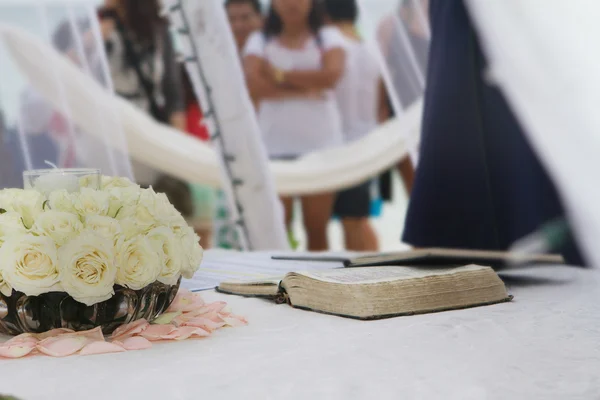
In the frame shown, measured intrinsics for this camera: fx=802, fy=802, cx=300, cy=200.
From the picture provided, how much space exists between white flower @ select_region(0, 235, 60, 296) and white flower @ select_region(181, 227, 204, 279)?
121 millimetres

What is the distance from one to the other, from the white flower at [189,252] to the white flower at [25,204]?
0.14 meters

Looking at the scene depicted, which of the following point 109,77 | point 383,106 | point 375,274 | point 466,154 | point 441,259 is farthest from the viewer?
point 383,106

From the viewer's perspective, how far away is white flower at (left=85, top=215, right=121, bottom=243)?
0.71 metres

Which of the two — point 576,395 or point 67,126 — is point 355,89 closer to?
point 67,126

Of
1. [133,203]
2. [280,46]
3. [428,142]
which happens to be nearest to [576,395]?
[133,203]

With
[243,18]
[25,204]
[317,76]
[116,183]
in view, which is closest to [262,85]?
[317,76]

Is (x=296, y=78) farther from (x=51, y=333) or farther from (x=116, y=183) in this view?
(x=51, y=333)

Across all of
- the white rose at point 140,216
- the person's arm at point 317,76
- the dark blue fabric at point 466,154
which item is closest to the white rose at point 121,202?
the white rose at point 140,216

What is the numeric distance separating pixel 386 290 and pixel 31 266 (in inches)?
13.8

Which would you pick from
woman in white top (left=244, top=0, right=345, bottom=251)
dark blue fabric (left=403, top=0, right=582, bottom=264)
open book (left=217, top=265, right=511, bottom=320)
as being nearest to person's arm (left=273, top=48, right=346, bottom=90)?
woman in white top (left=244, top=0, right=345, bottom=251)

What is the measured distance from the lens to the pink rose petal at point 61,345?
69 centimetres

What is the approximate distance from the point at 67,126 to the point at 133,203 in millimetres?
1863

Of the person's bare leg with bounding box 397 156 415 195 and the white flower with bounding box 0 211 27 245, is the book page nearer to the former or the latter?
the white flower with bounding box 0 211 27 245

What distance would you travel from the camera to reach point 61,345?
699 mm
